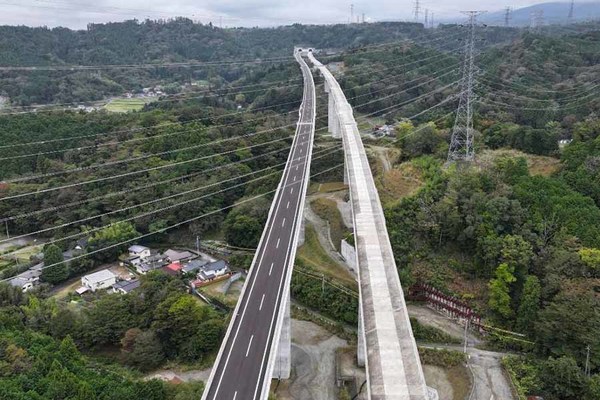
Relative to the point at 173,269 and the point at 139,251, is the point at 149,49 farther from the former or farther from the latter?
the point at 173,269

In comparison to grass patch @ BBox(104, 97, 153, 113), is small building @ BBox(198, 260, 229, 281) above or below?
below

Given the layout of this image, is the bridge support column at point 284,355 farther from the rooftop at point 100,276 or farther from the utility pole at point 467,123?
the utility pole at point 467,123

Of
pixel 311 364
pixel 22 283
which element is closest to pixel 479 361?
pixel 311 364

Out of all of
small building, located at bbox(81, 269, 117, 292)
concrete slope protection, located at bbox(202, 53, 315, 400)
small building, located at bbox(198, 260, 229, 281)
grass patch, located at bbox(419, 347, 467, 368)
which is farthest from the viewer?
small building, located at bbox(81, 269, 117, 292)

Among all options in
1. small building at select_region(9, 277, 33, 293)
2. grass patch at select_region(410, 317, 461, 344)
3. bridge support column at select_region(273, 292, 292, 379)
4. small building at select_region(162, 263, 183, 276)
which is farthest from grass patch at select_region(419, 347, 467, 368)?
small building at select_region(9, 277, 33, 293)

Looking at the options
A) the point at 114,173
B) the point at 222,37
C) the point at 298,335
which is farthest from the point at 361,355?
the point at 222,37

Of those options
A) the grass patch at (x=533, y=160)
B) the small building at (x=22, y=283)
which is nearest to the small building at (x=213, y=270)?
the small building at (x=22, y=283)

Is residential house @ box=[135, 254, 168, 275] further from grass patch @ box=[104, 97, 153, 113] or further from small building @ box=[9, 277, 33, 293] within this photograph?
grass patch @ box=[104, 97, 153, 113]
